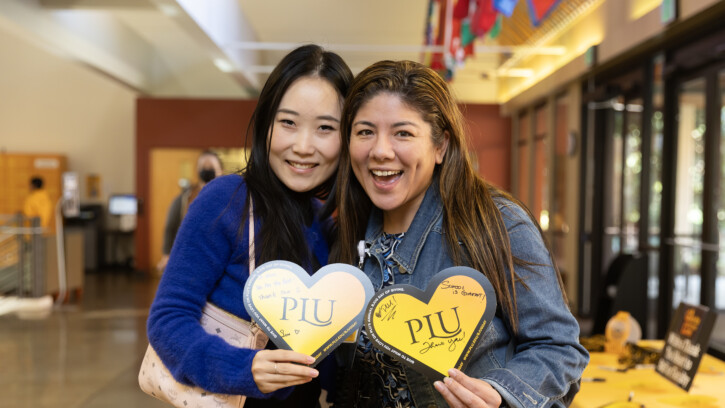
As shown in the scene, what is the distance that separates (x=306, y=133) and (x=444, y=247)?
0.43m

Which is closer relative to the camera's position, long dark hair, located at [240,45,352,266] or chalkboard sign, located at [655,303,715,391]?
long dark hair, located at [240,45,352,266]

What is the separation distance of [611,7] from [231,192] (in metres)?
6.26

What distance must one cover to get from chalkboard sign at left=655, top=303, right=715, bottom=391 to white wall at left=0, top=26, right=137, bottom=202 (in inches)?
539

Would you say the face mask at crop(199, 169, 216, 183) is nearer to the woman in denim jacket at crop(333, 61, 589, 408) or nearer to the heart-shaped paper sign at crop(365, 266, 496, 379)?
the woman in denim jacket at crop(333, 61, 589, 408)

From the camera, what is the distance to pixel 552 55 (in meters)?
9.18

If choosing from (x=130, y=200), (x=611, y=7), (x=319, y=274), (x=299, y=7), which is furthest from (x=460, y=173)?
(x=130, y=200)

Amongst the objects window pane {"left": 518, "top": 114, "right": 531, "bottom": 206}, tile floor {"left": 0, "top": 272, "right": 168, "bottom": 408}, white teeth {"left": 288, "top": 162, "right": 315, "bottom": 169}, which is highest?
window pane {"left": 518, "top": 114, "right": 531, "bottom": 206}

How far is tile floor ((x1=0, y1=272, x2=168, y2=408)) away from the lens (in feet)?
16.1

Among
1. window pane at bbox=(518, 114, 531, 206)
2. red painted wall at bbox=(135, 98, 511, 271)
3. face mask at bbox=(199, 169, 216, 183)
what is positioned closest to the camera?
face mask at bbox=(199, 169, 216, 183)

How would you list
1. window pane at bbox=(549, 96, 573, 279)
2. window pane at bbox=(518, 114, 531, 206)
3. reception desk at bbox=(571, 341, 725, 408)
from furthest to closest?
1. window pane at bbox=(518, 114, 531, 206)
2. window pane at bbox=(549, 96, 573, 279)
3. reception desk at bbox=(571, 341, 725, 408)

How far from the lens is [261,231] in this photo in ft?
5.01

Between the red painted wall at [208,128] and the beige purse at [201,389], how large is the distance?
11.4 meters

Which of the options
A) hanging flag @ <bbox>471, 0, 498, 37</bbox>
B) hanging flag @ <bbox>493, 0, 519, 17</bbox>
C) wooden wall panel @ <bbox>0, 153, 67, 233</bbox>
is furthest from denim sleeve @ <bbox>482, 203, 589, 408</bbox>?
wooden wall panel @ <bbox>0, 153, 67, 233</bbox>

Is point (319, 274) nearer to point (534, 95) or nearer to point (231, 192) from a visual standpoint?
point (231, 192)
